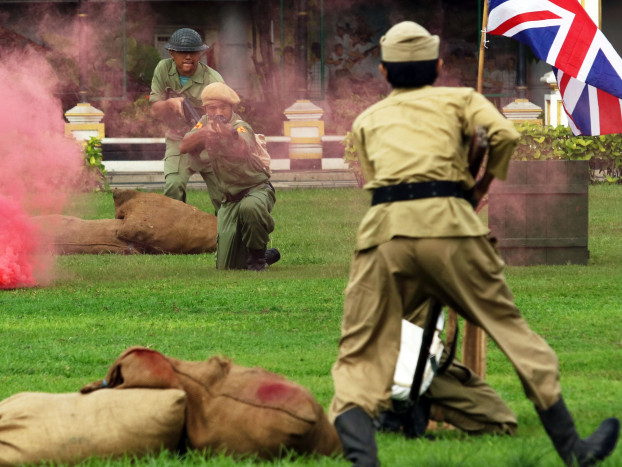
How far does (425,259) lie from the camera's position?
4.56 m

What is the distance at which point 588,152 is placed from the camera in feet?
68.9

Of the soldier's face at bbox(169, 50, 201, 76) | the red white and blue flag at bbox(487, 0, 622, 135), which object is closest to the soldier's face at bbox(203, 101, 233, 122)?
the soldier's face at bbox(169, 50, 201, 76)

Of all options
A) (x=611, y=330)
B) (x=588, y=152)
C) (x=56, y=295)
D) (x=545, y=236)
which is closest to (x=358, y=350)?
(x=611, y=330)

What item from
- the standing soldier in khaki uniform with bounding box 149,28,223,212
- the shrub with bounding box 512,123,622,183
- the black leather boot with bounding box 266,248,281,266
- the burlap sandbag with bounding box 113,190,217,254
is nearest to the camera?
the black leather boot with bounding box 266,248,281,266

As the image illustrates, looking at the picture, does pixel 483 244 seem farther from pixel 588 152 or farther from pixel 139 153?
pixel 139 153

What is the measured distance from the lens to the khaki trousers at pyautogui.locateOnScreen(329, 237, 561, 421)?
4527mm

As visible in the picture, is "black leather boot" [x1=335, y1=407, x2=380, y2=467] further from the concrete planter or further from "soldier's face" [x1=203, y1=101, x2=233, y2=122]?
the concrete planter

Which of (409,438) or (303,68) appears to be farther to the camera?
(303,68)

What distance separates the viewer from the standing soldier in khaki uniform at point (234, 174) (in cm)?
1077

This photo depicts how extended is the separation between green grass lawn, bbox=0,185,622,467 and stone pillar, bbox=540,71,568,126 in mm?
11299

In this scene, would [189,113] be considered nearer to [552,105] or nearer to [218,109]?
[218,109]

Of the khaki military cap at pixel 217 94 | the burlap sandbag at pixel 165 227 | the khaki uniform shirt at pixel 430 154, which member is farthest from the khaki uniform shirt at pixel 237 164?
the khaki uniform shirt at pixel 430 154

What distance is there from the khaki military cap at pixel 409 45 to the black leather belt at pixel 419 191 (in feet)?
1.57

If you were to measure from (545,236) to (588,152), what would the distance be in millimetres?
10150
